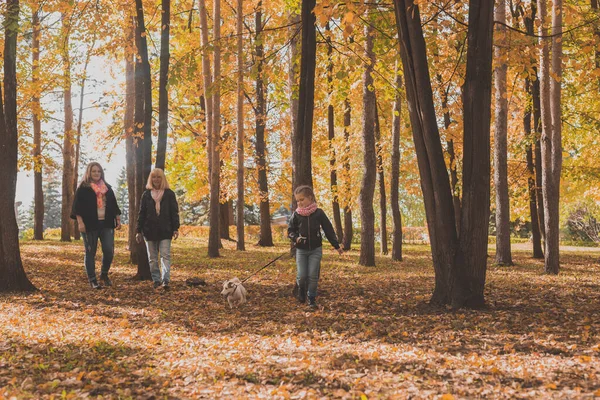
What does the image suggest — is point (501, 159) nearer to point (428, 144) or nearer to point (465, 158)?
point (465, 158)

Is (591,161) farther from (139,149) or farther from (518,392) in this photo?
(518,392)

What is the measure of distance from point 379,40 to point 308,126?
6.96ft

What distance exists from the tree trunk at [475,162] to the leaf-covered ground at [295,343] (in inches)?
16.9

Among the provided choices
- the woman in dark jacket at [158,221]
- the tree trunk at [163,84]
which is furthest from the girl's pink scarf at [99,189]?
the tree trunk at [163,84]

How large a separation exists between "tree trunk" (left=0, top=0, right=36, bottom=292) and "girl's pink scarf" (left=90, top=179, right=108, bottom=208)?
1201mm

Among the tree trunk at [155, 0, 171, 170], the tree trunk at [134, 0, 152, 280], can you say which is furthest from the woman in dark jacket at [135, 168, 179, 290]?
the tree trunk at [155, 0, 171, 170]

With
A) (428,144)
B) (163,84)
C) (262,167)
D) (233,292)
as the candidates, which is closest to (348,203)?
(262,167)

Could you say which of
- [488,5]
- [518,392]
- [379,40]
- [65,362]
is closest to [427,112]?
[488,5]

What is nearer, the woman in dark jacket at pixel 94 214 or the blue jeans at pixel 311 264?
the blue jeans at pixel 311 264

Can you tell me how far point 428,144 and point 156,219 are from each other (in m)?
4.53

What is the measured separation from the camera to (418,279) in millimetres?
11023

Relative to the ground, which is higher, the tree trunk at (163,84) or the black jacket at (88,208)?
the tree trunk at (163,84)

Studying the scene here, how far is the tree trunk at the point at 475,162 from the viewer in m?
7.01

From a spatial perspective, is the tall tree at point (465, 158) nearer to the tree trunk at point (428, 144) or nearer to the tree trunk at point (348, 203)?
the tree trunk at point (428, 144)
